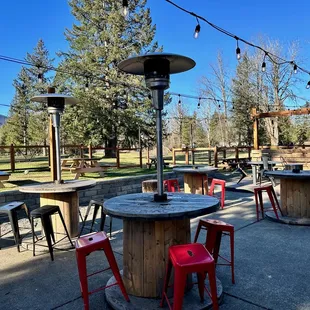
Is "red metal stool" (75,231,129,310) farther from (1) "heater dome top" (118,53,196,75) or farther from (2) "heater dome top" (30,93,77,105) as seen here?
(2) "heater dome top" (30,93,77,105)

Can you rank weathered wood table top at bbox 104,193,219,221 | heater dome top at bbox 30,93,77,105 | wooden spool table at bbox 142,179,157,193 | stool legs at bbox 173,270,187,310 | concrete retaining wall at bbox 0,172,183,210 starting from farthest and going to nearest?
wooden spool table at bbox 142,179,157,193 → concrete retaining wall at bbox 0,172,183,210 → heater dome top at bbox 30,93,77,105 → weathered wood table top at bbox 104,193,219,221 → stool legs at bbox 173,270,187,310

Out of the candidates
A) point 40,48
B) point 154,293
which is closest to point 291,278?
point 154,293

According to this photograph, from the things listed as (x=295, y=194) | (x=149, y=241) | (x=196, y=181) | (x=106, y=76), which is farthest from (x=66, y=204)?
(x=106, y=76)

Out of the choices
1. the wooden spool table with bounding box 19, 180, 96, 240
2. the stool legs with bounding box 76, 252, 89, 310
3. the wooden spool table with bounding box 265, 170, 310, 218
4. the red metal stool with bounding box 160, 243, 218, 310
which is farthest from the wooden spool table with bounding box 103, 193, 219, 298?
the wooden spool table with bounding box 265, 170, 310, 218

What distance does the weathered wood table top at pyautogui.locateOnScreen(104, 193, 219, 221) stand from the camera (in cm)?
199

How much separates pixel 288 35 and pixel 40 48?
2307cm

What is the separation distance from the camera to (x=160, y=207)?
220cm

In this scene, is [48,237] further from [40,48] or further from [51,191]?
[40,48]

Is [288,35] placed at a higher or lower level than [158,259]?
higher

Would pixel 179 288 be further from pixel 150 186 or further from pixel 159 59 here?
pixel 150 186

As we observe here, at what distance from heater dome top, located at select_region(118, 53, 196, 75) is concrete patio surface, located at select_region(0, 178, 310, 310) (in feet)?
6.42

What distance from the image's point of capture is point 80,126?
18.7 meters

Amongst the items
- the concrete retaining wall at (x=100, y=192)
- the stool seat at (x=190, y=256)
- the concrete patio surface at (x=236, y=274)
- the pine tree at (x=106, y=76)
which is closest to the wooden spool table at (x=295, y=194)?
the concrete patio surface at (x=236, y=274)

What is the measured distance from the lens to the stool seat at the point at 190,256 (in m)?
1.76
